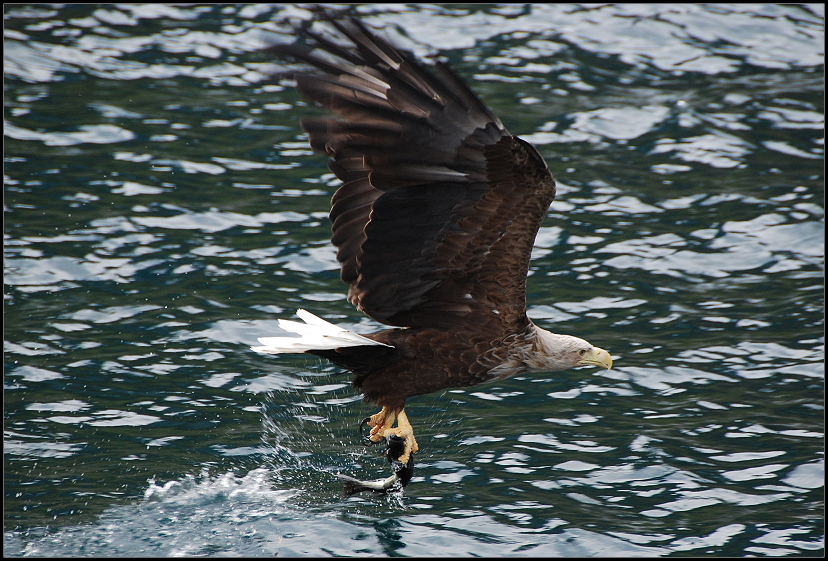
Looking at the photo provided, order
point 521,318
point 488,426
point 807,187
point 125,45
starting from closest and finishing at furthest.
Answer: point 521,318 < point 488,426 < point 807,187 < point 125,45

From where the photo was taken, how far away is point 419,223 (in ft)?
13.0

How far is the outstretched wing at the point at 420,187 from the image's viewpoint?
11.8 ft

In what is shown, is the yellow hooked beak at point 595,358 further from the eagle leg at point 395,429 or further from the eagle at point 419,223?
the eagle leg at point 395,429

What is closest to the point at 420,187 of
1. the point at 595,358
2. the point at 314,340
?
the point at 314,340

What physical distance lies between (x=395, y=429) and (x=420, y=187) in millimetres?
1259

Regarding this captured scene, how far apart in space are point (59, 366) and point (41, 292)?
87 centimetres

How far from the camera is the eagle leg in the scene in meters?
4.43

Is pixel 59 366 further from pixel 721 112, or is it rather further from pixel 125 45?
pixel 721 112

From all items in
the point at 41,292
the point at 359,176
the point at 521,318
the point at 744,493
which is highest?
the point at 359,176

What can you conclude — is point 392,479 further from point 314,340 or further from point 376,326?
point 376,326

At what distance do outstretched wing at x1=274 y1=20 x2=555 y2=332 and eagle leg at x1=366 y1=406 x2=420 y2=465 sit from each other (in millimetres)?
446

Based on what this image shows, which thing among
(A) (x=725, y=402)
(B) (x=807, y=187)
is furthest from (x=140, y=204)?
(B) (x=807, y=187)

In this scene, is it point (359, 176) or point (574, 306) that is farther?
point (574, 306)

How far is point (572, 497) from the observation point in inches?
176
